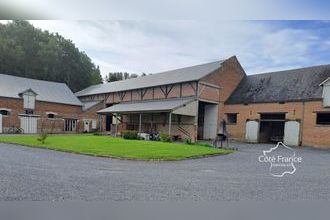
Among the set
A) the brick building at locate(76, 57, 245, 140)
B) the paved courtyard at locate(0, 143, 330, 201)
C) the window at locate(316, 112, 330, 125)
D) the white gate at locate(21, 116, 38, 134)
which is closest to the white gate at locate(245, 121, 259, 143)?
the brick building at locate(76, 57, 245, 140)

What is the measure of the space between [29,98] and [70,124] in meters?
4.47

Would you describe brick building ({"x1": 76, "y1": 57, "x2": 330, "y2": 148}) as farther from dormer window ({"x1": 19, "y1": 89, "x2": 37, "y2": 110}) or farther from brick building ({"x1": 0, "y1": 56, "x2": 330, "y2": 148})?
dormer window ({"x1": 19, "y1": 89, "x2": 37, "y2": 110})

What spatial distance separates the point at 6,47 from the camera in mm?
21266

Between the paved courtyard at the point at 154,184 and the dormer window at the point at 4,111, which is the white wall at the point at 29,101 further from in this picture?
the paved courtyard at the point at 154,184

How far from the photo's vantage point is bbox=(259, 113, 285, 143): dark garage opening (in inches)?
751

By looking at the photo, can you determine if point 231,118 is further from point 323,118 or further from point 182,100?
point 323,118

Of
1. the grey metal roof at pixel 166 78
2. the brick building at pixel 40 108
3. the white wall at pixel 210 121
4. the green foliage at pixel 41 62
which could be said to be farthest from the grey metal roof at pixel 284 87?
the brick building at pixel 40 108

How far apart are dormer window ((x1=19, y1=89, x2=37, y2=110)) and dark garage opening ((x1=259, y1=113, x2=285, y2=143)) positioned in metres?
18.7

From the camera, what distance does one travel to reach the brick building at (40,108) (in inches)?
970

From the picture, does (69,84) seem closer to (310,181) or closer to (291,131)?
(291,131)

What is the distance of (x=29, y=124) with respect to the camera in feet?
84.2

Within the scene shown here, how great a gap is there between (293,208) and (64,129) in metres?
26.6

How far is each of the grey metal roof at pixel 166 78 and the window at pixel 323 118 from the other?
24.3 ft

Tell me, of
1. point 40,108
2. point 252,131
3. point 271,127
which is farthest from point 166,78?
point 40,108
